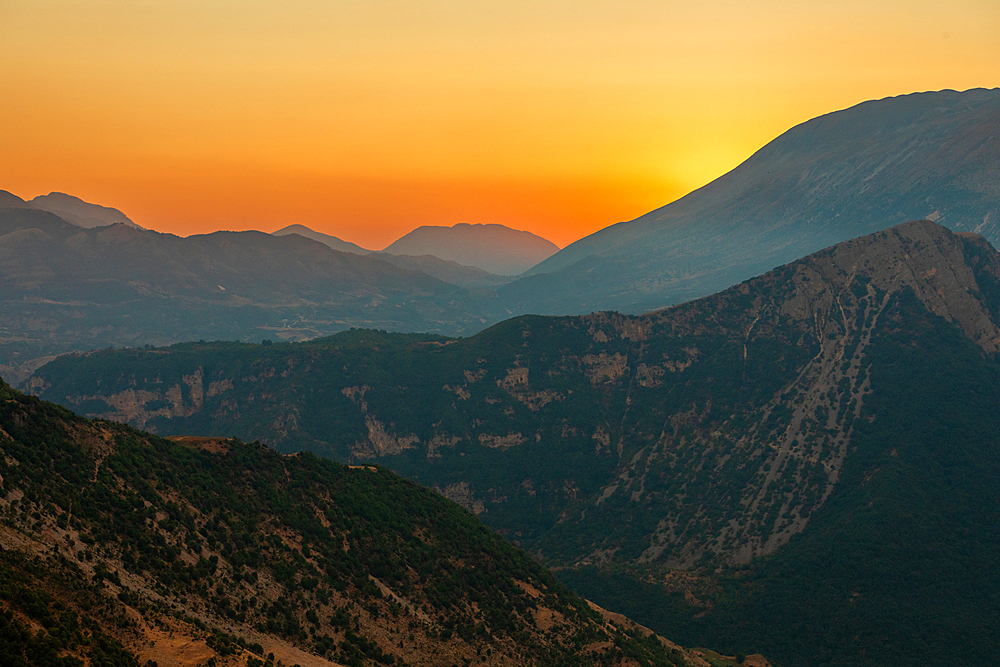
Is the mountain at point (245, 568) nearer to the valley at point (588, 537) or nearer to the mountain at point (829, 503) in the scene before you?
the valley at point (588, 537)

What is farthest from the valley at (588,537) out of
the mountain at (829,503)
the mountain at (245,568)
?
the mountain at (829,503)

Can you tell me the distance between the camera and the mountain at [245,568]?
57219 millimetres

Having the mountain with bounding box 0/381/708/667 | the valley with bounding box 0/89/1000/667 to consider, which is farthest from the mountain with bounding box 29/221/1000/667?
the mountain with bounding box 0/381/708/667

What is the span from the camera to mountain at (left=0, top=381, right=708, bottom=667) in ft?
188

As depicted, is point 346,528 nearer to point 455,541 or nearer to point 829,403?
point 455,541

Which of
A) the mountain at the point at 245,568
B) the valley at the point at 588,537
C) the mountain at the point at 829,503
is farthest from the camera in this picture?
the mountain at the point at 829,503

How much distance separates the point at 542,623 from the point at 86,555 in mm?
51107

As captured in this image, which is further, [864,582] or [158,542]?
[864,582]

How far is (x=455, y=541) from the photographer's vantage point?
10506 centimetres

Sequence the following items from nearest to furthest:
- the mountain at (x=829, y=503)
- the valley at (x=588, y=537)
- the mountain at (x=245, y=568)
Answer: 1. the mountain at (x=245, y=568)
2. the valley at (x=588, y=537)
3. the mountain at (x=829, y=503)

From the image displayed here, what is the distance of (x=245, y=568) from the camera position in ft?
262

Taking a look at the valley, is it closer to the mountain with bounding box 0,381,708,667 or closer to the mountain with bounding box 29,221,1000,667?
the mountain with bounding box 0,381,708,667

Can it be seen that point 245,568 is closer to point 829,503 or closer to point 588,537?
point 588,537

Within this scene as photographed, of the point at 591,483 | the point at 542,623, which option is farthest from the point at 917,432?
the point at 542,623
